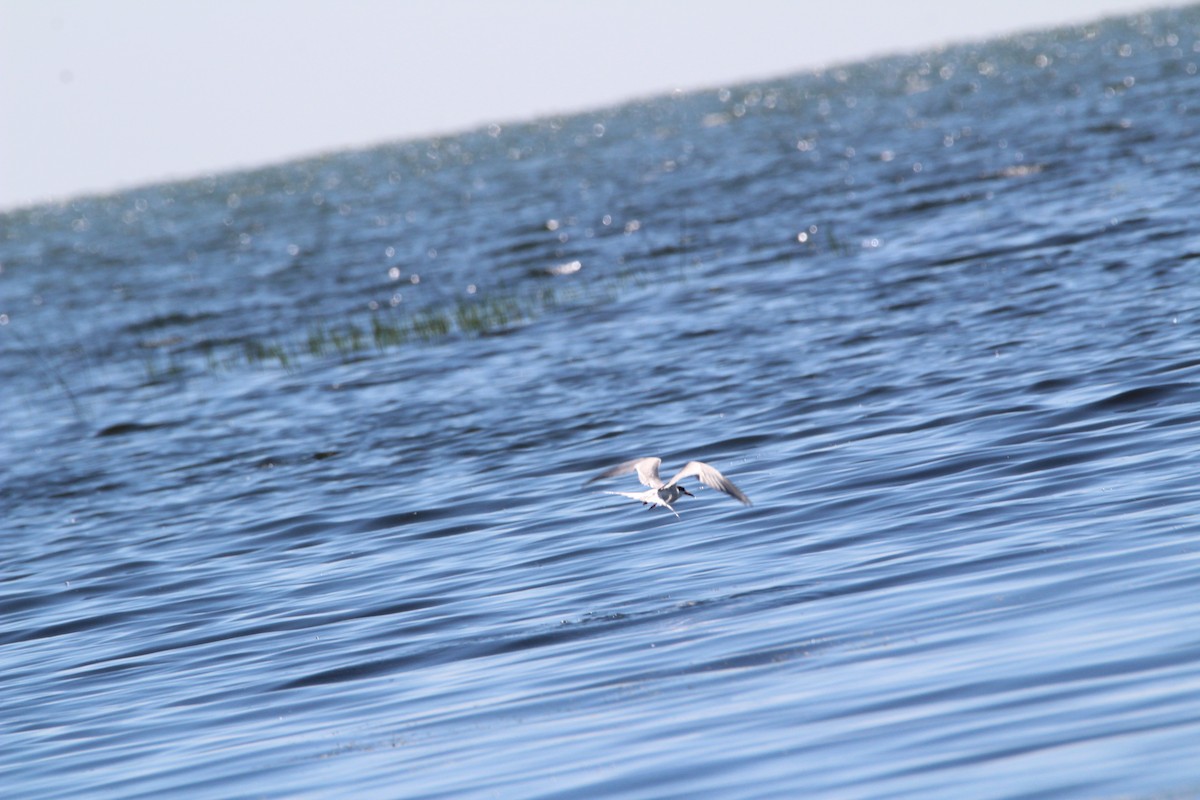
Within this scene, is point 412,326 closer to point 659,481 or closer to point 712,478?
point 659,481

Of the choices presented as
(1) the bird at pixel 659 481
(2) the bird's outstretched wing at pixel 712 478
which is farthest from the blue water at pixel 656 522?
(2) the bird's outstretched wing at pixel 712 478

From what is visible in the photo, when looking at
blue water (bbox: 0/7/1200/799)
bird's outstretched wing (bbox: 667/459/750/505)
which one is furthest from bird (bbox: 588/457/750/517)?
blue water (bbox: 0/7/1200/799)

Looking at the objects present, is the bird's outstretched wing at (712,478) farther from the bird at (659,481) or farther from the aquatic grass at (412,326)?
the aquatic grass at (412,326)

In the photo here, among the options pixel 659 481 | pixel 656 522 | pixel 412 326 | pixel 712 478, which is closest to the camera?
pixel 712 478

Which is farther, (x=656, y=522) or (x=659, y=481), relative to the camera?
(x=656, y=522)

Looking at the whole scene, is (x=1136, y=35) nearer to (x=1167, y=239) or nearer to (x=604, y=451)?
(x=1167, y=239)

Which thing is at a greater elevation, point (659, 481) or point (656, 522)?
point (656, 522)

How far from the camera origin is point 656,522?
13.0 metres

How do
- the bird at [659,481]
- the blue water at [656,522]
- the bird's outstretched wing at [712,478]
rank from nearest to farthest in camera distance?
the blue water at [656,522] → the bird's outstretched wing at [712,478] → the bird at [659,481]

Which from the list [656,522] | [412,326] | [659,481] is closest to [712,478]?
[659,481]

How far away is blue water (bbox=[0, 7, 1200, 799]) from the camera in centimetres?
806

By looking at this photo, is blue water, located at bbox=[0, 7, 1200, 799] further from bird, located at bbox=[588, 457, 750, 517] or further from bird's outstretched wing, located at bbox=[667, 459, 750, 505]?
bird's outstretched wing, located at bbox=[667, 459, 750, 505]

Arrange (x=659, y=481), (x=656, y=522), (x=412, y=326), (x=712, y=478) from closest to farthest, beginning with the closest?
(x=712, y=478) → (x=659, y=481) → (x=656, y=522) → (x=412, y=326)

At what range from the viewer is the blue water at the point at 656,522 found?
317 inches
